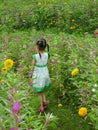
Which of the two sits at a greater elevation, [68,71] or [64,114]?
[68,71]

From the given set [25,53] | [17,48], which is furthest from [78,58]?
[17,48]

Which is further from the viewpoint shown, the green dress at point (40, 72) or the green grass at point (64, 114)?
the green dress at point (40, 72)

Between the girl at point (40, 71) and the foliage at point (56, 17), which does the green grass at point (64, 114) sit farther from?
the foliage at point (56, 17)

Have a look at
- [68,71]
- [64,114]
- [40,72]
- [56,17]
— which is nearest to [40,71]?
[40,72]

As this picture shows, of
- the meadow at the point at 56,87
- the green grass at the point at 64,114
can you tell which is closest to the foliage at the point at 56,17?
the meadow at the point at 56,87

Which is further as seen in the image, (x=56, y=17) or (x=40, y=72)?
(x=56, y=17)

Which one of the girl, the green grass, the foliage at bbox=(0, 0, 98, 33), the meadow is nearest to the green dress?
the girl

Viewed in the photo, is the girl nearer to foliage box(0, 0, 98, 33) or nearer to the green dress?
the green dress

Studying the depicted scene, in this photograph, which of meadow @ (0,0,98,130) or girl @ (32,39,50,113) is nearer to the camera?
meadow @ (0,0,98,130)

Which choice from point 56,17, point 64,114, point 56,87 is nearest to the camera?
point 64,114

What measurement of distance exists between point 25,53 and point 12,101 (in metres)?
3.75

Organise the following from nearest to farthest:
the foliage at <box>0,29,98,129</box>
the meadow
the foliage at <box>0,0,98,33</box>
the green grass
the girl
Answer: the meadow → the foliage at <box>0,29,98,129</box> → the green grass → the girl → the foliage at <box>0,0,98,33</box>

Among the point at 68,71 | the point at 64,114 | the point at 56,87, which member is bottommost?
the point at 64,114

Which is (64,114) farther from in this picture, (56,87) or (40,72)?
(40,72)
